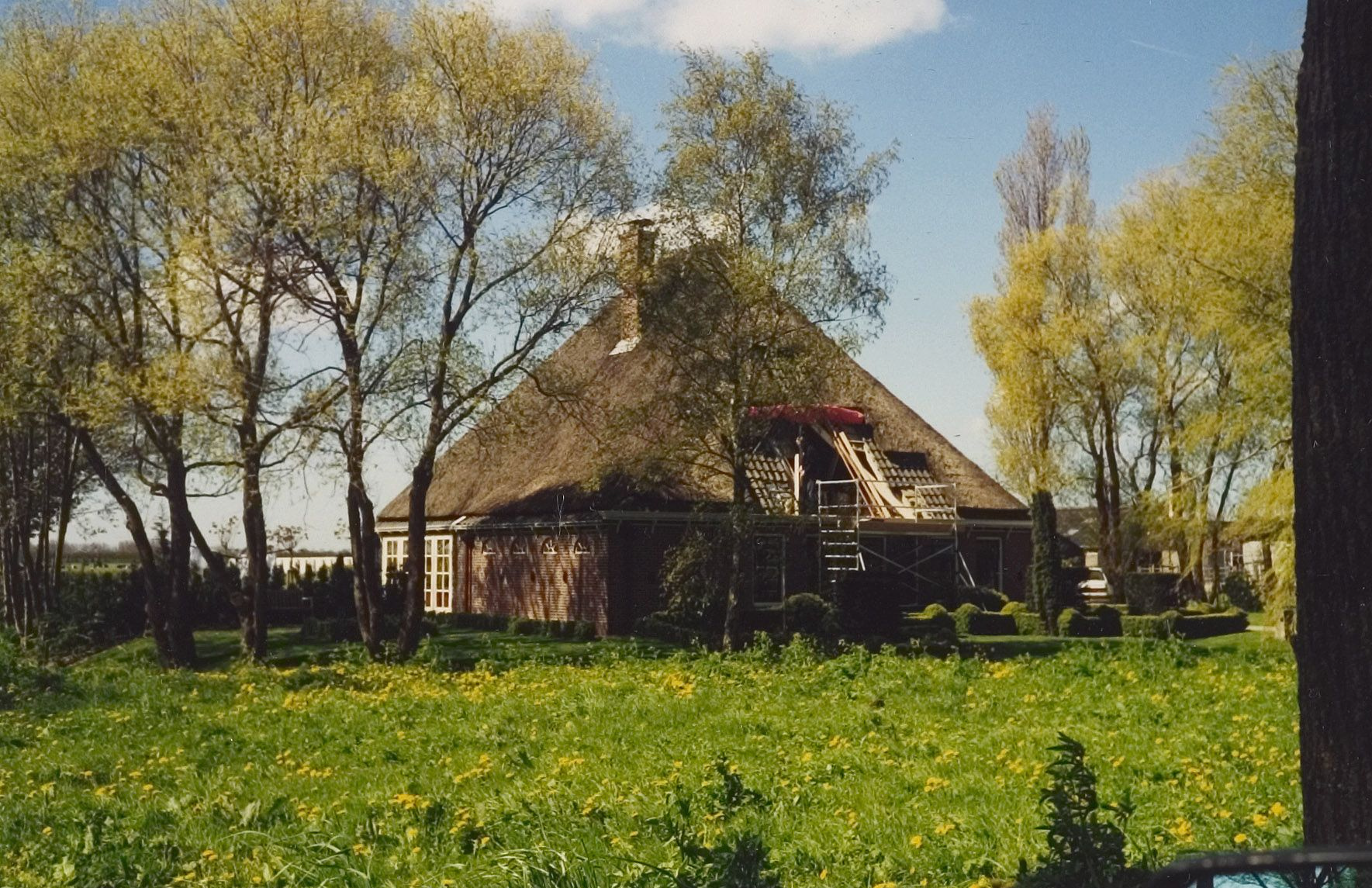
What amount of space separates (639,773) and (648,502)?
23.9 metres

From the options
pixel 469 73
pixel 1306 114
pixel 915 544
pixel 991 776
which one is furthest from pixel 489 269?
pixel 1306 114

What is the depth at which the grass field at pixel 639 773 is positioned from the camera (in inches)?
291

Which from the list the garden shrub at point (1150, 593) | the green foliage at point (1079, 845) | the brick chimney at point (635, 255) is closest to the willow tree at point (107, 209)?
the brick chimney at point (635, 255)

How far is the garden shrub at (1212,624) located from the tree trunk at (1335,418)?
103 ft

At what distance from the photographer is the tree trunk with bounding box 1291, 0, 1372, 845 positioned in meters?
4.55

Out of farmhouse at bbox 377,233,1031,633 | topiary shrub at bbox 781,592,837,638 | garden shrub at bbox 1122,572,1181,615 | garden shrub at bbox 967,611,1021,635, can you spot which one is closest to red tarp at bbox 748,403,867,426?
farmhouse at bbox 377,233,1031,633

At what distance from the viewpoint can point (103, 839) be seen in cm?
855

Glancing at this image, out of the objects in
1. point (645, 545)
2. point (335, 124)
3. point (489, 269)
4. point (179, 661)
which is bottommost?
point (179, 661)

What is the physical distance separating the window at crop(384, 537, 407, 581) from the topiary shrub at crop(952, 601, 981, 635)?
1651 cm

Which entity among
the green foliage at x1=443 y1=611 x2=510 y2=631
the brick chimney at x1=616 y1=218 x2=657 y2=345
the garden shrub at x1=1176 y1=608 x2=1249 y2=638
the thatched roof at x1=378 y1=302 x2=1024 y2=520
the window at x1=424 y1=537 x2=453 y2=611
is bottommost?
the garden shrub at x1=1176 y1=608 x2=1249 y2=638

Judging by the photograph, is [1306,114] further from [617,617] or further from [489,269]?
[617,617]

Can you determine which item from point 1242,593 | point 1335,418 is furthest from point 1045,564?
point 1335,418

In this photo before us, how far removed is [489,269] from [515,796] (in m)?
19.8

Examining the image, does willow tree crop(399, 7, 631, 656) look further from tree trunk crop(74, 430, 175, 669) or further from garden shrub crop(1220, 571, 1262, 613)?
garden shrub crop(1220, 571, 1262, 613)
